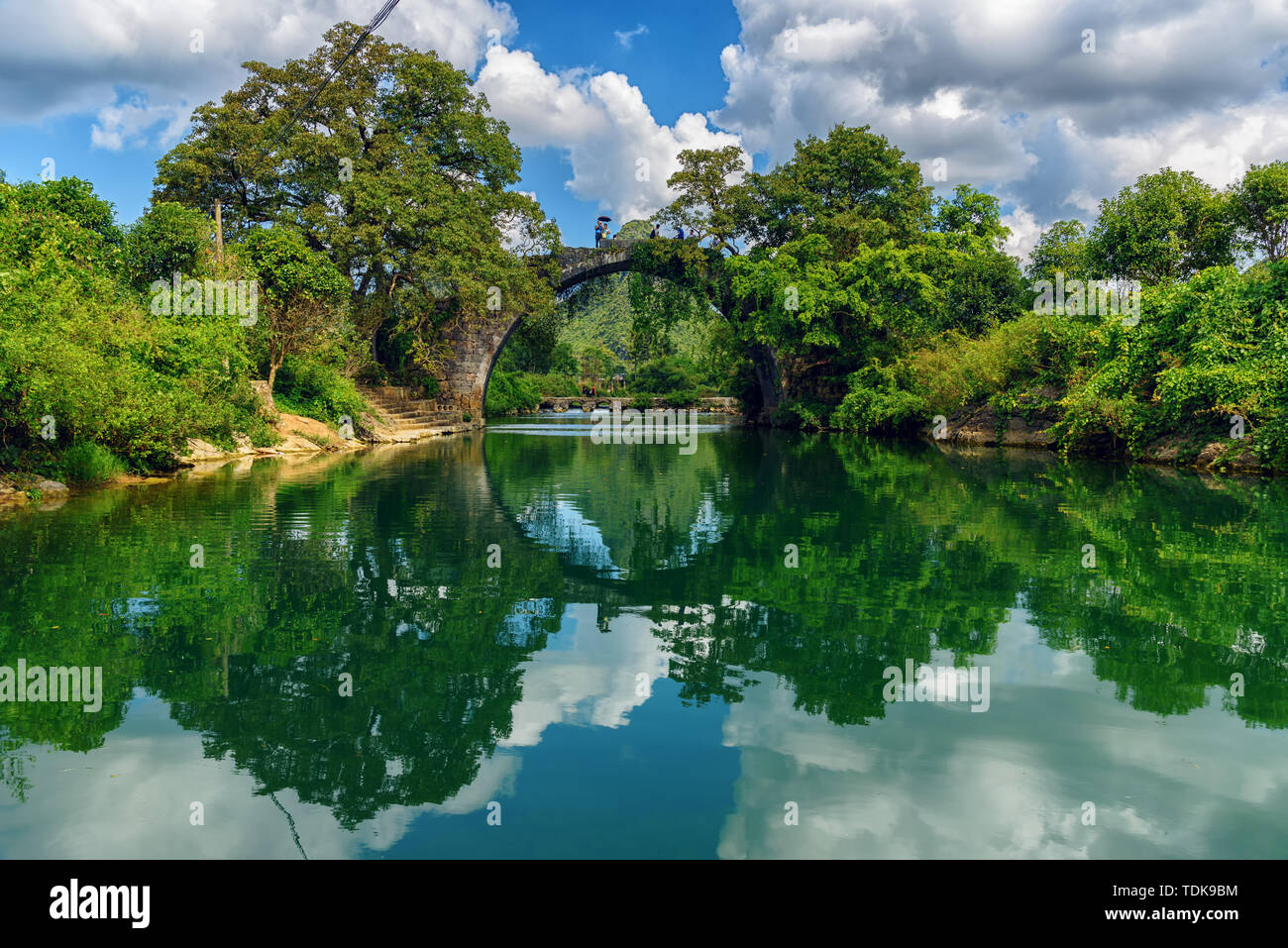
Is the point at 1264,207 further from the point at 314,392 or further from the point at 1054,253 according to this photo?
the point at 314,392

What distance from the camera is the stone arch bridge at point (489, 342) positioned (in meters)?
40.8

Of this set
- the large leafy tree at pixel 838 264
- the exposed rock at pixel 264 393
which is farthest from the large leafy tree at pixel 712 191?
the exposed rock at pixel 264 393

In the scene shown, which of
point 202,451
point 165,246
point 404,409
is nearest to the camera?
point 202,451

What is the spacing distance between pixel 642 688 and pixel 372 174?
29.0 meters

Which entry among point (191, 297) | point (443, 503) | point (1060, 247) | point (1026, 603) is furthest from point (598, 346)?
point (1026, 603)

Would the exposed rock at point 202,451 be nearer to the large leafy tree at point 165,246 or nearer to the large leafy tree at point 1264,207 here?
the large leafy tree at point 165,246

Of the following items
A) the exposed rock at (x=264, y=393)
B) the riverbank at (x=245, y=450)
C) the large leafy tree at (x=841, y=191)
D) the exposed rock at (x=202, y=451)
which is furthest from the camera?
the large leafy tree at (x=841, y=191)

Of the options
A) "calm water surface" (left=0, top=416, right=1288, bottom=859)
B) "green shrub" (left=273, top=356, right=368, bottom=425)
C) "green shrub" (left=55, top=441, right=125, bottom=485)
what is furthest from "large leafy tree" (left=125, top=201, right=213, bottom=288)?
→ "calm water surface" (left=0, top=416, right=1288, bottom=859)

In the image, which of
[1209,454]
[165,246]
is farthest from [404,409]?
[1209,454]

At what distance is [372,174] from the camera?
30125mm

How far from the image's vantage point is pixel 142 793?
3807mm

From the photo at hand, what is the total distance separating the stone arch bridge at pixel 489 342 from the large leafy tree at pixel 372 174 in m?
5.08

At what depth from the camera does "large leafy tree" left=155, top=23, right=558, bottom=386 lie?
29422 mm
